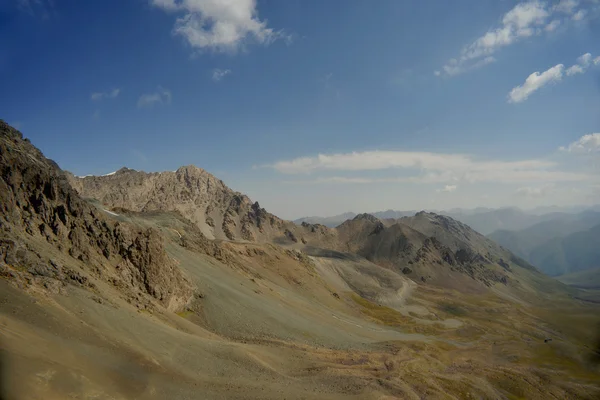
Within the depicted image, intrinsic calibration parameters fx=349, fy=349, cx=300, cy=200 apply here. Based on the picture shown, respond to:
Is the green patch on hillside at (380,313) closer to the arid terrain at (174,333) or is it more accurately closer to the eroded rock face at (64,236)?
the arid terrain at (174,333)

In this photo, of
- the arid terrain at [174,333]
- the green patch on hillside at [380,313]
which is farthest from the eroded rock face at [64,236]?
the green patch on hillside at [380,313]

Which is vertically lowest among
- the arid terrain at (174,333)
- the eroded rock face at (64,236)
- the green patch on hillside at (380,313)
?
the green patch on hillside at (380,313)

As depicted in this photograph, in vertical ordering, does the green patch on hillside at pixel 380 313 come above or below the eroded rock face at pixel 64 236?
below

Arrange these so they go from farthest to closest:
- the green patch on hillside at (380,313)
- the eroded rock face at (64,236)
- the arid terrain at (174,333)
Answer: the green patch on hillside at (380,313)
the eroded rock face at (64,236)
the arid terrain at (174,333)

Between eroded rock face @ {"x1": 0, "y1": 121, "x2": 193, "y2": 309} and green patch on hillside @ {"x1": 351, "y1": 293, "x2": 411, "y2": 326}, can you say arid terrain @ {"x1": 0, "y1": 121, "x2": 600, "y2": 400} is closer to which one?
eroded rock face @ {"x1": 0, "y1": 121, "x2": 193, "y2": 309}

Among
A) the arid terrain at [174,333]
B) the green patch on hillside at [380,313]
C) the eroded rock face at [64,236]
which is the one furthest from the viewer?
the green patch on hillside at [380,313]

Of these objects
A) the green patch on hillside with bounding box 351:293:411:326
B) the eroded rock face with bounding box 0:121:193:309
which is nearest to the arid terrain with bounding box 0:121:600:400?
the eroded rock face with bounding box 0:121:193:309

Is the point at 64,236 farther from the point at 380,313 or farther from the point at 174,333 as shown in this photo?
the point at 380,313

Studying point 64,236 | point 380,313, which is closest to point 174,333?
point 64,236

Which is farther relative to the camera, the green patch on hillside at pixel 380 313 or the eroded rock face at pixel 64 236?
the green patch on hillside at pixel 380 313
